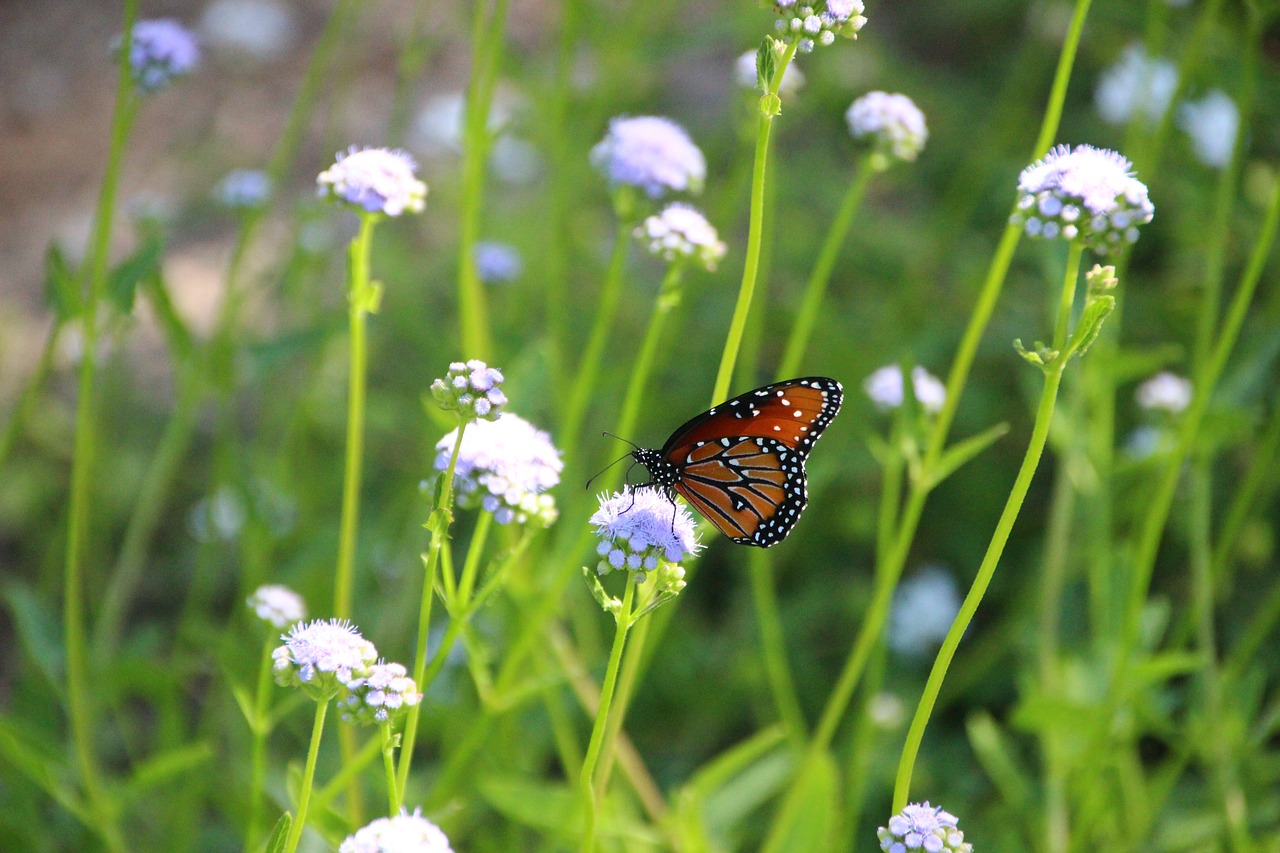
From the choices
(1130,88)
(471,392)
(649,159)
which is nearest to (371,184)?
(471,392)

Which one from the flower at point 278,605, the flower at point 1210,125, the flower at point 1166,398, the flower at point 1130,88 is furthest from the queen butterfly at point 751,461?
the flower at point 1210,125

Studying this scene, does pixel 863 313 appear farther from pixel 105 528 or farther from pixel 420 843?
pixel 420 843

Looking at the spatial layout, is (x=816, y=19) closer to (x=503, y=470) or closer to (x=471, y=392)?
(x=471, y=392)

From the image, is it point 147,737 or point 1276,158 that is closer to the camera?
point 147,737

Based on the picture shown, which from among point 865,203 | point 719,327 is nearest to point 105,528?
point 719,327

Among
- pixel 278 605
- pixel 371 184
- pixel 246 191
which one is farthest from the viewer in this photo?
pixel 246 191

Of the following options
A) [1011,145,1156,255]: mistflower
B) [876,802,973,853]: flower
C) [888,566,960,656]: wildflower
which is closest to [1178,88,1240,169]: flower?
[888,566,960,656]: wildflower
